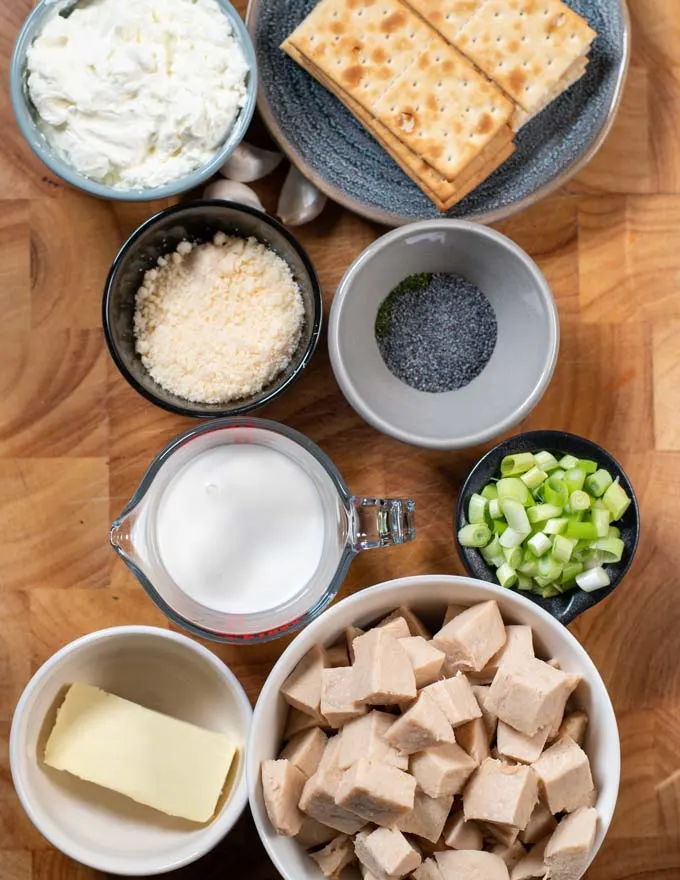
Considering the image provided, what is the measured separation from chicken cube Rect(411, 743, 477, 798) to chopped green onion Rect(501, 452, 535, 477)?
0.41 m

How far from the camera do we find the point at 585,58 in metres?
1.42

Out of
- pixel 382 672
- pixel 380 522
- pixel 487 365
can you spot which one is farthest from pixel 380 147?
pixel 382 672

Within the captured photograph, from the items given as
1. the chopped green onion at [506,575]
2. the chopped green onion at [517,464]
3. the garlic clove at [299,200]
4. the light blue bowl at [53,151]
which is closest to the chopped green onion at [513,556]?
the chopped green onion at [506,575]

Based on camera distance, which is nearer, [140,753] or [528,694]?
[528,694]

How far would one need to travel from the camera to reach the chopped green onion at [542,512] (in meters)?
1.34

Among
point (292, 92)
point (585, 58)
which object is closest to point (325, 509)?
point (292, 92)

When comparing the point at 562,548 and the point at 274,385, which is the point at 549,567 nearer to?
the point at 562,548

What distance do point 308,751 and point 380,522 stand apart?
317 millimetres

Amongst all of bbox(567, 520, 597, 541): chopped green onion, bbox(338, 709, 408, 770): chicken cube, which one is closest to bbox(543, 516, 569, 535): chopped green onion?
bbox(567, 520, 597, 541): chopped green onion

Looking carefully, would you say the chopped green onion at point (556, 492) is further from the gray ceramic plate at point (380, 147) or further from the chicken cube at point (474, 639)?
the gray ceramic plate at point (380, 147)

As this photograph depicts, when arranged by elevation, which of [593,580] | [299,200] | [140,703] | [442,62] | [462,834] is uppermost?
[442,62]

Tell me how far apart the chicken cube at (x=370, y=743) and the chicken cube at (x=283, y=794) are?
0.07 metres

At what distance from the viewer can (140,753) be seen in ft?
4.37

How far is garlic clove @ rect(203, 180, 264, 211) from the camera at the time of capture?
1422mm
